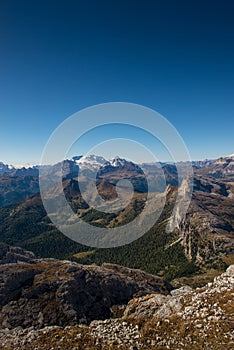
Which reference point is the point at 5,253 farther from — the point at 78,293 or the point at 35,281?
the point at 78,293

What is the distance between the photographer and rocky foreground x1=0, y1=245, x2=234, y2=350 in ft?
85.4

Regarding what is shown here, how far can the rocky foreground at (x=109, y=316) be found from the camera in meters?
26.0

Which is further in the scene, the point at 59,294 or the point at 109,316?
the point at 59,294

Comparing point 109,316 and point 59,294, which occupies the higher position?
point 59,294

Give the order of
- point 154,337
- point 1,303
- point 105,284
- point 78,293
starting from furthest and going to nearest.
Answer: point 105,284, point 78,293, point 1,303, point 154,337

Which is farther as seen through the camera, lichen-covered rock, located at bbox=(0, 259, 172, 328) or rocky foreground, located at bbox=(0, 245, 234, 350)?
lichen-covered rock, located at bbox=(0, 259, 172, 328)

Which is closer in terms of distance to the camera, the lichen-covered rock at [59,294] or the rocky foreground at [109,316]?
the rocky foreground at [109,316]

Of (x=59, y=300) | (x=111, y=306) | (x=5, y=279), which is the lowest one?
(x=111, y=306)

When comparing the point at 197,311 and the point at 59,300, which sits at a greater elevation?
the point at 197,311

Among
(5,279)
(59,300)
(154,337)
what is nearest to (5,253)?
(5,279)

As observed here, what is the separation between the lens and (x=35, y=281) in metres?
88.0

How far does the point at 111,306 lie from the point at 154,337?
59.2 metres

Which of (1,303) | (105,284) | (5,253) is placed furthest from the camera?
(5,253)

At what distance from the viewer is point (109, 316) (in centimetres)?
7550
